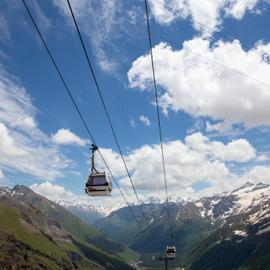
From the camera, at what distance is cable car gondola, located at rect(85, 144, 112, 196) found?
151 ft

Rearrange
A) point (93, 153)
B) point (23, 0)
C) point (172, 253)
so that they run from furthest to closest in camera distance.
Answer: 1. point (172, 253)
2. point (93, 153)
3. point (23, 0)

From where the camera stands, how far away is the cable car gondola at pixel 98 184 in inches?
1816

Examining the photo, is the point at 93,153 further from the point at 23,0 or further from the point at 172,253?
the point at 172,253

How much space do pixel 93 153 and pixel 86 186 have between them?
3.60 metres

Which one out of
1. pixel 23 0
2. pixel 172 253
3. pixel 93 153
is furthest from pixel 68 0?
pixel 172 253

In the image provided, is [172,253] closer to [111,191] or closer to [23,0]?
[111,191]

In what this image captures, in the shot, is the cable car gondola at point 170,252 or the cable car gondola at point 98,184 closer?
the cable car gondola at point 98,184

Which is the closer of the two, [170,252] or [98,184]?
[98,184]

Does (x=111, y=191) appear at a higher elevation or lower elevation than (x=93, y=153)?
lower

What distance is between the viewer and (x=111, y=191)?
47.4 meters

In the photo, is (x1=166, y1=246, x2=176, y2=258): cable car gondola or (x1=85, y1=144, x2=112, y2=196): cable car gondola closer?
(x1=85, y1=144, x2=112, y2=196): cable car gondola

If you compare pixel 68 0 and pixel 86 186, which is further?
pixel 86 186

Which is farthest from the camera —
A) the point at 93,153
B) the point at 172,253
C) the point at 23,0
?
the point at 172,253

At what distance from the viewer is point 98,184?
46.6m
